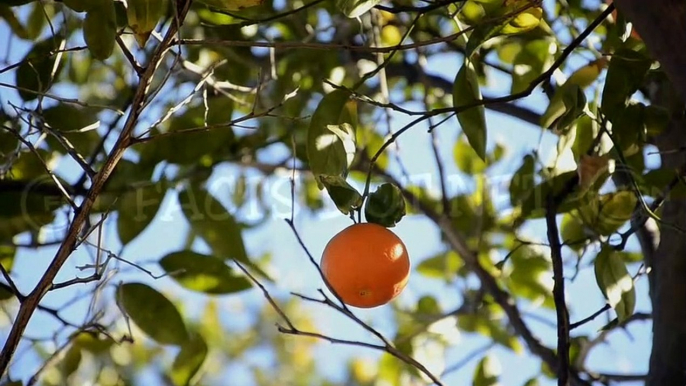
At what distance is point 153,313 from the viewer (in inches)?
37.4

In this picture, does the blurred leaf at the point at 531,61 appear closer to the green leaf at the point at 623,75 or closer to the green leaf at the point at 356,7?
the green leaf at the point at 623,75

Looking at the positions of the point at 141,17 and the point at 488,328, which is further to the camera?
the point at 488,328

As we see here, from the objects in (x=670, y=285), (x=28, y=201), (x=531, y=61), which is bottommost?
(x=670, y=285)

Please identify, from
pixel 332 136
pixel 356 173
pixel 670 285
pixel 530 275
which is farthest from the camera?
pixel 356 173

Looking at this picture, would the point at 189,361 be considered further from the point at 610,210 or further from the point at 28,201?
the point at 610,210

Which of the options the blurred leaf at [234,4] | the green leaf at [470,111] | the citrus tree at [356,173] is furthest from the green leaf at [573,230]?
the blurred leaf at [234,4]

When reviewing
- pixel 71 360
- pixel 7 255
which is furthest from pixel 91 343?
pixel 7 255

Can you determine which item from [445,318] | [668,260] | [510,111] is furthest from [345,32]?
[668,260]

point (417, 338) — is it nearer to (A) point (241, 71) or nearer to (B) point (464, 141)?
(B) point (464, 141)

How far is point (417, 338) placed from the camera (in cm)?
127

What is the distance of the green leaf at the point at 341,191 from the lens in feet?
2.12

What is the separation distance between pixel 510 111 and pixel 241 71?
0.36 meters

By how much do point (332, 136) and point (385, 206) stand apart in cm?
7

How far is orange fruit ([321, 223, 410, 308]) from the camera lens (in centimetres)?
66
